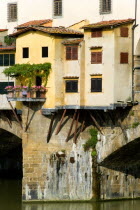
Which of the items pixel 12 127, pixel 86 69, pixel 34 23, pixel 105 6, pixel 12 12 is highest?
pixel 12 12

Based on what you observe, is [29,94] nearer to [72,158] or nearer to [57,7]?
[72,158]

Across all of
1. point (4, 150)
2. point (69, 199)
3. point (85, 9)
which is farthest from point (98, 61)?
point (4, 150)

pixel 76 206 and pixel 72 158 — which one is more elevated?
pixel 72 158

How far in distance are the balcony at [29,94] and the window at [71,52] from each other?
2782 millimetres

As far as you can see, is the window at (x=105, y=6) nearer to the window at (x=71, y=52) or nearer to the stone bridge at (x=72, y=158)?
the window at (x=71, y=52)

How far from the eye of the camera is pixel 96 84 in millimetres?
57531

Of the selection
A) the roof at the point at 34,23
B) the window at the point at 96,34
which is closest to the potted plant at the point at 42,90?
the window at the point at 96,34

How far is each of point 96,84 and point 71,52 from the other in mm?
2847

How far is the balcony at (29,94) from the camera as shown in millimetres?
58719

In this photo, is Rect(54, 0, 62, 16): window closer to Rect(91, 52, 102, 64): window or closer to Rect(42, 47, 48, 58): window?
Rect(42, 47, 48, 58): window

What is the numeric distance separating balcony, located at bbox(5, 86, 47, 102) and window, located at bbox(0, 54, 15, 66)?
4718 millimetres

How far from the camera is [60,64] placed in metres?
58.5

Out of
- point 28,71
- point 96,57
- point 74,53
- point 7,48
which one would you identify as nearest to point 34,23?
point 7,48

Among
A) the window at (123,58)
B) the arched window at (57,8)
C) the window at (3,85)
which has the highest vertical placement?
the arched window at (57,8)
